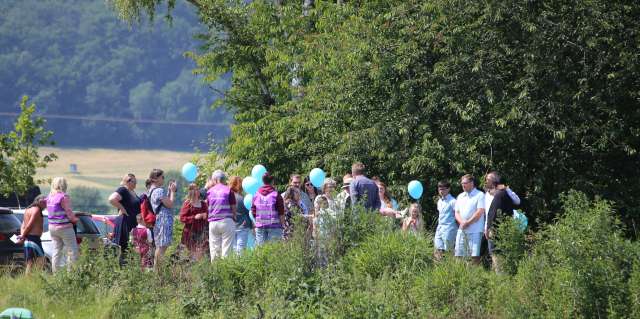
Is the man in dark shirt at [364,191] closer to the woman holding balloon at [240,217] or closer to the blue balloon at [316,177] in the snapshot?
the woman holding balloon at [240,217]

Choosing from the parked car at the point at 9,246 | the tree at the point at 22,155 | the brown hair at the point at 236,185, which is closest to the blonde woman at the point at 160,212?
the brown hair at the point at 236,185

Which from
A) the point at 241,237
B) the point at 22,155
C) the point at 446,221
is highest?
the point at 22,155

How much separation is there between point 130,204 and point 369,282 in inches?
209

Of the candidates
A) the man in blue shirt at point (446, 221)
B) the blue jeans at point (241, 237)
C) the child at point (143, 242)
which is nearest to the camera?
the child at point (143, 242)

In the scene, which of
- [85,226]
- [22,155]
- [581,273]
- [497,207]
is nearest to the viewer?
[581,273]

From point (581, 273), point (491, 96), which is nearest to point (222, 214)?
point (491, 96)

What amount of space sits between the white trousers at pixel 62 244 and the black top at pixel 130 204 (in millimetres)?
839

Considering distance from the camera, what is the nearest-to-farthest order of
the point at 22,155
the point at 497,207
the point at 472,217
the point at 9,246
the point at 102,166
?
the point at 497,207 → the point at 472,217 → the point at 9,246 → the point at 22,155 → the point at 102,166

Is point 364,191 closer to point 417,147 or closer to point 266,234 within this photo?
point 266,234

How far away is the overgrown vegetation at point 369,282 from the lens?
8.74 metres

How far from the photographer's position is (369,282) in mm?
10273

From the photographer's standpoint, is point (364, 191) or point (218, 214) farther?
point (218, 214)

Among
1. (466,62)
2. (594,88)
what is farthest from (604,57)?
(466,62)

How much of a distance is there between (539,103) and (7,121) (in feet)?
619
